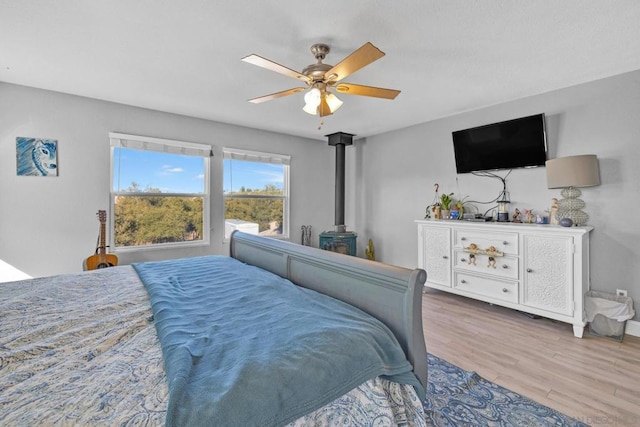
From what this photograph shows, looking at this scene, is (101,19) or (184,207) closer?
(101,19)

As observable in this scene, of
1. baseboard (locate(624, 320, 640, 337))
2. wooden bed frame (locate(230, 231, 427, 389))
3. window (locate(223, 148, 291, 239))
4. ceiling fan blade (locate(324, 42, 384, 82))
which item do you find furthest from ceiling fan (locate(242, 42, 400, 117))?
baseboard (locate(624, 320, 640, 337))

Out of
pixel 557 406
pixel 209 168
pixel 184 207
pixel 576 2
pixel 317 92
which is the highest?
pixel 576 2

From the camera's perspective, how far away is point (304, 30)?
2.04 m

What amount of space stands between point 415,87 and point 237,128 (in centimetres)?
265

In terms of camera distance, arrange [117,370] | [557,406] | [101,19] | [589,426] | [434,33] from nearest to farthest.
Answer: [117,370], [589,426], [557,406], [101,19], [434,33]

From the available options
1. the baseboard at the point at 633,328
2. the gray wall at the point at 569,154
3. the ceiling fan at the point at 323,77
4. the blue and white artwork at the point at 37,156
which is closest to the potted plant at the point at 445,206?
the gray wall at the point at 569,154

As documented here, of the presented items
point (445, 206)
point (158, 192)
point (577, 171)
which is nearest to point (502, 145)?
point (577, 171)

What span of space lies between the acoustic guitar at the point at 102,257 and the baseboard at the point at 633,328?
5.23 m

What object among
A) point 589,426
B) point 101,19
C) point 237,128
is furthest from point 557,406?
point 237,128

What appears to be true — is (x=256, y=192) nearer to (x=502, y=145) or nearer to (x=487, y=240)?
(x=487, y=240)

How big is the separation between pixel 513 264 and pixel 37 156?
517 centimetres

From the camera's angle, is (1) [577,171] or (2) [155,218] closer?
(1) [577,171]

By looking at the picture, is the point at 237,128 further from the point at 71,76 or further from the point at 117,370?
the point at 117,370

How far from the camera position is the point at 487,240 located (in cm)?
329
